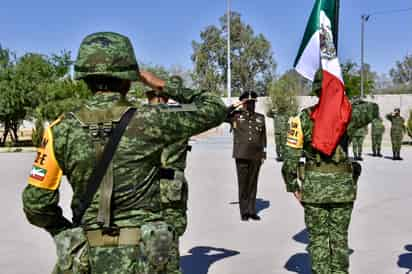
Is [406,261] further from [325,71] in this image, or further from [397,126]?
[397,126]

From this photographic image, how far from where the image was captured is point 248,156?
8539mm

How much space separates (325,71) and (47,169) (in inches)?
110

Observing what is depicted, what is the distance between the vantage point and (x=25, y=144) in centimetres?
2995

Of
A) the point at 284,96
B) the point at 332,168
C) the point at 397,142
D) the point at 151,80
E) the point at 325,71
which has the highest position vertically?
the point at 284,96

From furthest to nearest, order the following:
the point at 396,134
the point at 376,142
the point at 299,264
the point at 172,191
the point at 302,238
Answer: the point at 376,142, the point at 396,134, the point at 302,238, the point at 299,264, the point at 172,191

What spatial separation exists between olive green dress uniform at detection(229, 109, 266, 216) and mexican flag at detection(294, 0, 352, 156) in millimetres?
3329

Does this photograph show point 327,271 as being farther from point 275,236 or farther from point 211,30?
point 211,30

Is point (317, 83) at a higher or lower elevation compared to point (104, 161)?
higher

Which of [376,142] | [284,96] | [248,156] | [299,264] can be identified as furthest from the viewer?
[284,96]

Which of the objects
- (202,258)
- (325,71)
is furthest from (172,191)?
(202,258)

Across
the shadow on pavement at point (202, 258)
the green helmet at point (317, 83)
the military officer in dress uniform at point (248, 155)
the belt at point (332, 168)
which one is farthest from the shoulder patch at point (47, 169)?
the military officer in dress uniform at point (248, 155)

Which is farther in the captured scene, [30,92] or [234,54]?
[234,54]

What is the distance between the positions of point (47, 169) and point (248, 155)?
613 cm

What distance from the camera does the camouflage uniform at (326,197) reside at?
4633mm
